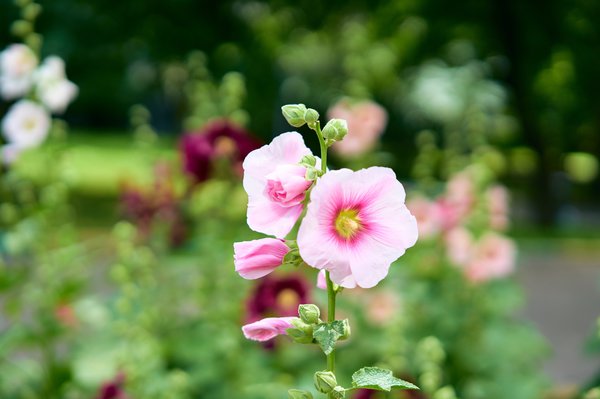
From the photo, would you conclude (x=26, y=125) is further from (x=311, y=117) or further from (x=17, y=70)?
(x=311, y=117)

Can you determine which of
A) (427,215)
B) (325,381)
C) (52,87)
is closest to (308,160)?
(325,381)

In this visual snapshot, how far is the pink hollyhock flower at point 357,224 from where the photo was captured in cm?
101

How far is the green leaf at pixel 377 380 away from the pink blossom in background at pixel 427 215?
2431 millimetres

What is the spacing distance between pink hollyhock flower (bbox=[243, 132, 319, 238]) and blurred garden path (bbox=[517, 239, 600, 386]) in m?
3.89

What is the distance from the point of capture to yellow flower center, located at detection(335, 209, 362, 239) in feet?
3.42

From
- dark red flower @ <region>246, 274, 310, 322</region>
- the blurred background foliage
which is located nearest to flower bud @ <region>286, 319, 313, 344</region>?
dark red flower @ <region>246, 274, 310, 322</region>

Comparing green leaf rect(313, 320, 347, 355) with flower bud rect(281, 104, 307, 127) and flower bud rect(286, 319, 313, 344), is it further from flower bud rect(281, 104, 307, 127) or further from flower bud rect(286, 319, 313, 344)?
flower bud rect(281, 104, 307, 127)

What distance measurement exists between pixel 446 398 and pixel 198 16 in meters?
8.50

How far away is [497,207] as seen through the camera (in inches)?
140

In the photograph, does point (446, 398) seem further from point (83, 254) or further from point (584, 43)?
point (584, 43)

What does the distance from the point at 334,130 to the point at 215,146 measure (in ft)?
6.46

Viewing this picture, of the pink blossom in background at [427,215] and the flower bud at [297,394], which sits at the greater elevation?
the pink blossom in background at [427,215]

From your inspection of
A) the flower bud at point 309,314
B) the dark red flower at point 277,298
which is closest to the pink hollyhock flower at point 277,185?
the flower bud at point 309,314

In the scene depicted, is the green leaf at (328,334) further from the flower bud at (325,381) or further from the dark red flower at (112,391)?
the dark red flower at (112,391)
